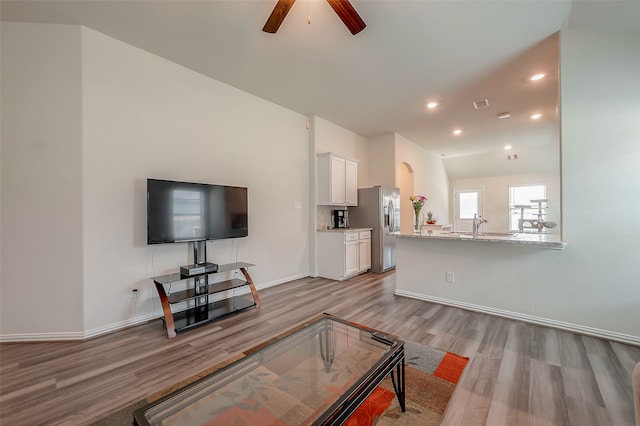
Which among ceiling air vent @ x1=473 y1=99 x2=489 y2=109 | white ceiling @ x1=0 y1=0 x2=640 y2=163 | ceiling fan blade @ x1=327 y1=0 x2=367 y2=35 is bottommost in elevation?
ceiling fan blade @ x1=327 y1=0 x2=367 y2=35

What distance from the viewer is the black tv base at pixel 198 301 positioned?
271cm

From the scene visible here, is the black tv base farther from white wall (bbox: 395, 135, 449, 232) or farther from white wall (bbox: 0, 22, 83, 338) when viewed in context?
white wall (bbox: 395, 135, 449, 232)

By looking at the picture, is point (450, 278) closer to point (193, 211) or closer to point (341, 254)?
point (341, 254)

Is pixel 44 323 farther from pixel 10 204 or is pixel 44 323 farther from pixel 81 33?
pixel 81 33

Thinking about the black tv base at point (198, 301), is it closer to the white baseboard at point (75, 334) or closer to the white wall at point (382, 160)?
the white baseboard at point (75, 334)

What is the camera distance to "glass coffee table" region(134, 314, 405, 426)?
49.1 inches

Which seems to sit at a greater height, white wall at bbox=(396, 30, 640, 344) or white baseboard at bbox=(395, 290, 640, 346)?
white wall at bbox=(396, 30, 640, 344)

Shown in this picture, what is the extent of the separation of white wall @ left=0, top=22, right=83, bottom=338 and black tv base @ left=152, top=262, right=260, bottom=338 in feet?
2.70

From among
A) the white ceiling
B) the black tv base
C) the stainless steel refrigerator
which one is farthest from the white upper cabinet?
the black tv base

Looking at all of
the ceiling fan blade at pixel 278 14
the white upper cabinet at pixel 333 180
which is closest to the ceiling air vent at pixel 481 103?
the white upper cabinet at pixel 333 180

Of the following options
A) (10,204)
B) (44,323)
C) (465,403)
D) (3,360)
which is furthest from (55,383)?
(465,403)

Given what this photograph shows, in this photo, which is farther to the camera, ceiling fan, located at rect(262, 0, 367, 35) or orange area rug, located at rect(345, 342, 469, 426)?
ceiling fan, located at rect(262, 0, 367, 35)

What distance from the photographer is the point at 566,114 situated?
2.72m

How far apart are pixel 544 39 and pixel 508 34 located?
47cm
